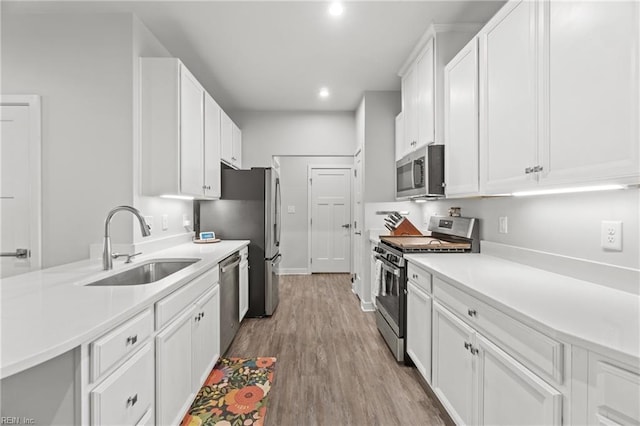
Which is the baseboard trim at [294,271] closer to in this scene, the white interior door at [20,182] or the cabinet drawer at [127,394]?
the white interior door at [20,182]

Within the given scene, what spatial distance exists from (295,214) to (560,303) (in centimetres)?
499

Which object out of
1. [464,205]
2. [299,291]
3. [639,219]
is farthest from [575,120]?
[299,291]

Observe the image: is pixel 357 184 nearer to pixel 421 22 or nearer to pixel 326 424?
pixel 421 22

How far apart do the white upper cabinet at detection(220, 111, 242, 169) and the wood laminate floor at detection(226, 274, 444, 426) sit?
1.99m

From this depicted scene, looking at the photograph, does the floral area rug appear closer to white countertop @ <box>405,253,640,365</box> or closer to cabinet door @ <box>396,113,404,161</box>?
white countertop @ <box>405,253,640,365</box>

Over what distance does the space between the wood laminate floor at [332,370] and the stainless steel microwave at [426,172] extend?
144 cm

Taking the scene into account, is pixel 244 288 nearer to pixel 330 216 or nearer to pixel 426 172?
pixel 426 172

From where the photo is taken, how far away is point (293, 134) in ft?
16.4

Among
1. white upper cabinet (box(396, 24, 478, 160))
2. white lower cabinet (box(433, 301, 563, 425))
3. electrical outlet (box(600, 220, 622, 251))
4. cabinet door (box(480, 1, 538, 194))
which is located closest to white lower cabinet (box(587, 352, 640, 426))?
white lower cabinet (box(433, 301, 563, 425))

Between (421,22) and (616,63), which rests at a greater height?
(421,22)

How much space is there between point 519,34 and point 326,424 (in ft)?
7.83

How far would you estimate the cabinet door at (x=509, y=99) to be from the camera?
5.11 ft

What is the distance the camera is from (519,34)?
1628 mm

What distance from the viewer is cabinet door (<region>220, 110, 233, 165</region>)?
3.76 m
